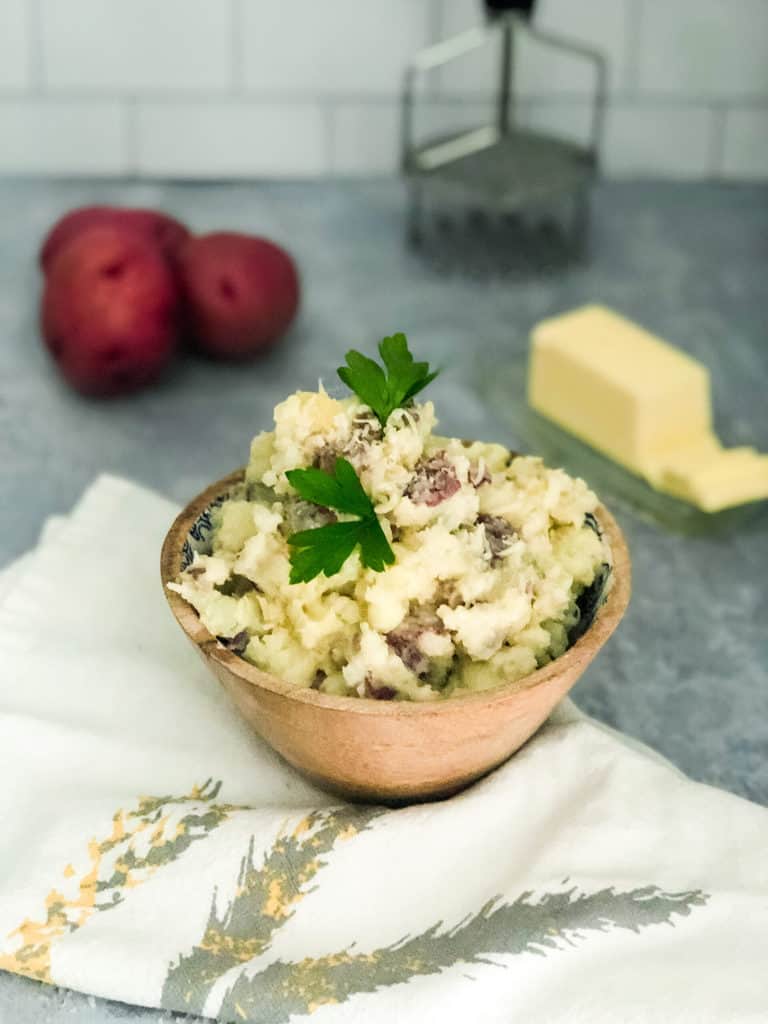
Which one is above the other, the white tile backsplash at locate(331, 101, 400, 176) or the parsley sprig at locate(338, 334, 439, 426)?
the parsley sprig at locate(338, 334, 439, 426)

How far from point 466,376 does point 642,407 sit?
0.71 feet

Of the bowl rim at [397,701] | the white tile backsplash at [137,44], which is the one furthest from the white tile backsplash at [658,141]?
the bowl rim at [397,701]

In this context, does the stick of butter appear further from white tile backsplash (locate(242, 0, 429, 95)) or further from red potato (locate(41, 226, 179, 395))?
white tile backsplash (locate(242, 0, 429, 95))

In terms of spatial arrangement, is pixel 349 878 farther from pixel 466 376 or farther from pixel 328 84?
pixel 328 84

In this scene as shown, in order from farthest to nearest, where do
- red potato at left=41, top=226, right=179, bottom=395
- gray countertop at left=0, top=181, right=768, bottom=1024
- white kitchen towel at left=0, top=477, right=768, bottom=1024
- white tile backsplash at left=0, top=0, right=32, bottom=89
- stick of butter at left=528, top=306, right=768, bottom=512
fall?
1. white tile backsplash at left=0, top=0, right=32, bottom=89
2. red potato at left=41, top=226, right=179, bottom=395
3. stick of butter at left=528, top=306, right=768, bottom=512
4. gray countertop at left=0, top=181, right=768, bottom=1024
5. white kitchen towel at left=0, top=477, right=768, bottom=1024

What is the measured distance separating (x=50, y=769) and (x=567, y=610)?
271mm

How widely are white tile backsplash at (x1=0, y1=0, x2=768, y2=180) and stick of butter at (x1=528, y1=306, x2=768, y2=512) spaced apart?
0.49 m

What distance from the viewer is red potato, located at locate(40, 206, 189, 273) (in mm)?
1060

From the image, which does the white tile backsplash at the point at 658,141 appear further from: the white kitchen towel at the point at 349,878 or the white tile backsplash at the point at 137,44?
the white kitchen towel at the point at 349,878

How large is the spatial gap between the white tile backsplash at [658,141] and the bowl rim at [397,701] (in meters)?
0.88

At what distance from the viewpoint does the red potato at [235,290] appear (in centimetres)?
103

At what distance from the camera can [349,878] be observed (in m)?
0.59

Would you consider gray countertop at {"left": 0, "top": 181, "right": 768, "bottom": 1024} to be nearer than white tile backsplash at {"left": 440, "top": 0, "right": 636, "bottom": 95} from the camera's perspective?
Yes

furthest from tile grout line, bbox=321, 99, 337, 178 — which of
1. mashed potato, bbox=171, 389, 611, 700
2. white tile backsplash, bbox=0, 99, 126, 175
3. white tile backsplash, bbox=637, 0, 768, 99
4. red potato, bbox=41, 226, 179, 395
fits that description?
mashed potato, bbox=171, 389, 611, 700
